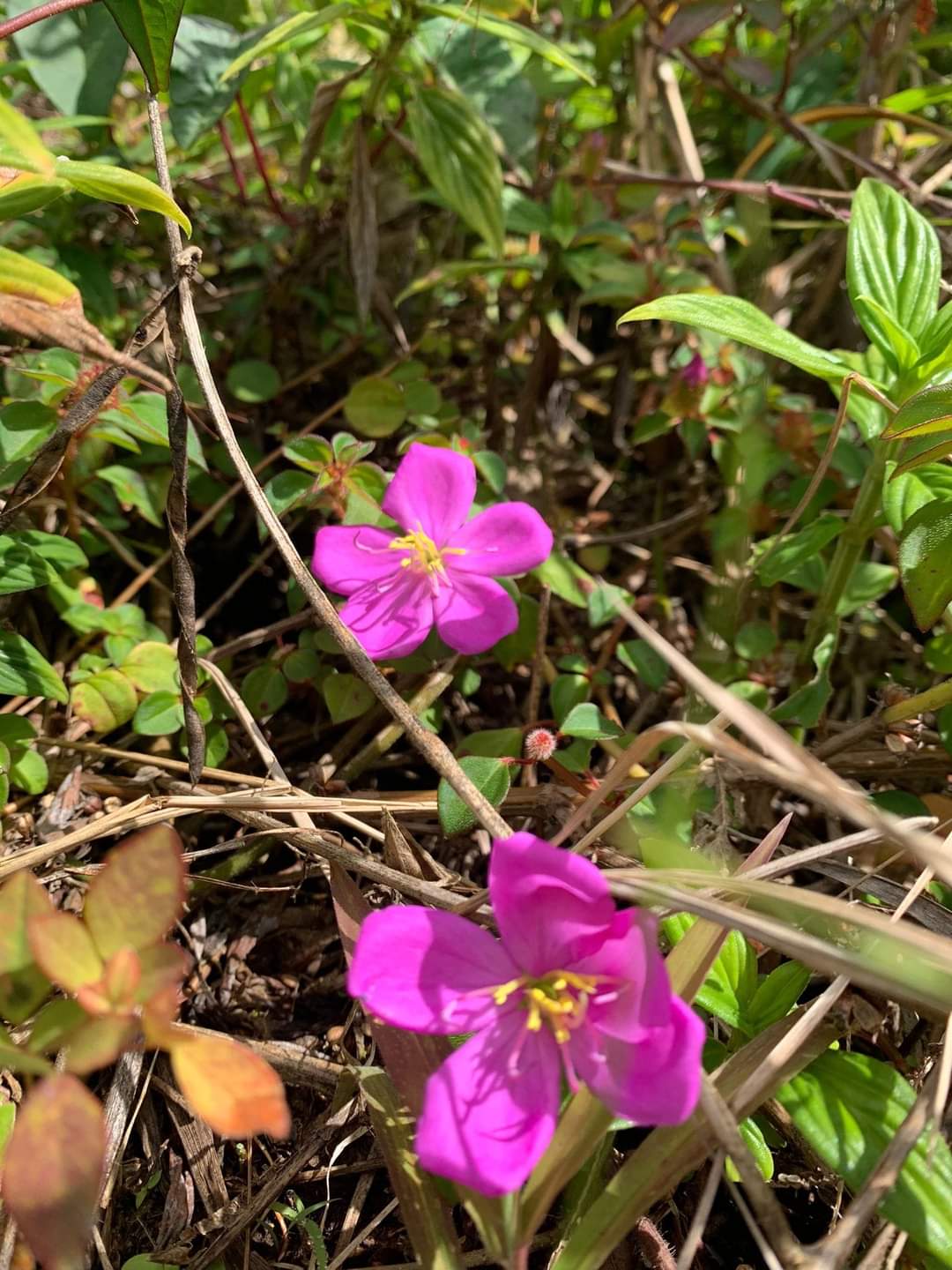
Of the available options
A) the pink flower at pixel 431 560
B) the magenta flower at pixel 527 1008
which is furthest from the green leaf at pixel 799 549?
the magenta flower at pixel 527 1008

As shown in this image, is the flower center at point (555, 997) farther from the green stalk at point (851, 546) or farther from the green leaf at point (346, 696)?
the green stalk at point (851, 546)

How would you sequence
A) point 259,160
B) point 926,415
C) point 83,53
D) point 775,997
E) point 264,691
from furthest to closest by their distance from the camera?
point 259,160 < point 83,53 < point 264,691 < point 926,415 < point 775,997

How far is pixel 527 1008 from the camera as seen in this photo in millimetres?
978

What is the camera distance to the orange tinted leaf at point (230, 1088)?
0.77 metres

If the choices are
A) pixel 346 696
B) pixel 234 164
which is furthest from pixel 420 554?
pixel 234 164

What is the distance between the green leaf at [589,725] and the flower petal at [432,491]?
35cm

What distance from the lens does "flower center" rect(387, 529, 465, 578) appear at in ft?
4.86

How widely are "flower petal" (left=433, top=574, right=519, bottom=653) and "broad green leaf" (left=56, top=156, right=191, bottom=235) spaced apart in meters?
0.62

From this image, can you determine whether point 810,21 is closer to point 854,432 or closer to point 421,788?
point 854,432

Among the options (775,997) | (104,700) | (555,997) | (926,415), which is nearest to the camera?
(555,997)

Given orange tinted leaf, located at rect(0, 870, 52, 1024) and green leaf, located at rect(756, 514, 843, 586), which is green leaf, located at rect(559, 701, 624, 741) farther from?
orange tinted leaf, located at rect(0, 870, 52, 1024)

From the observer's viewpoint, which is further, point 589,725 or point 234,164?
point 234,164

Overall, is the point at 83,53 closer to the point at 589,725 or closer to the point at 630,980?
the point at 589,725

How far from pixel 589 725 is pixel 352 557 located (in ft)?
1.42
